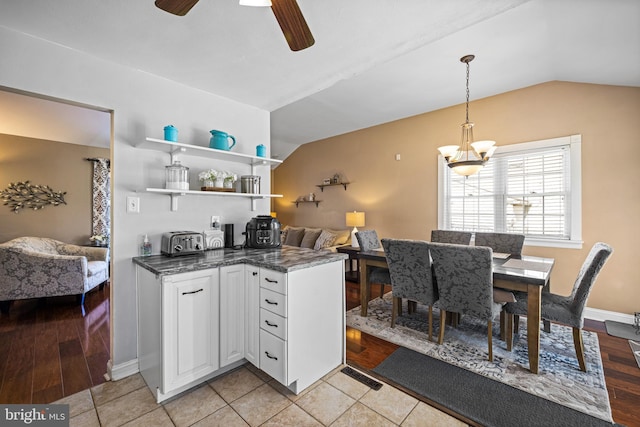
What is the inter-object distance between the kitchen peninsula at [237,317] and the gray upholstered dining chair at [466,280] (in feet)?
2.93

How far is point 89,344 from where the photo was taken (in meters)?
2.44

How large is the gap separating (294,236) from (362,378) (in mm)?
3951

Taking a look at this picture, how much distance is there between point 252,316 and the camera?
1929 millimetres

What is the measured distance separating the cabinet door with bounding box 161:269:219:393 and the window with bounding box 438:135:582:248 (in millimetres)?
3447

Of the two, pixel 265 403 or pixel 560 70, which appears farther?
pixel 560 70

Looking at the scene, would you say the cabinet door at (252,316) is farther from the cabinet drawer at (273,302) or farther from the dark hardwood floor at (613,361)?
the dark hardwood floor at (613,361)

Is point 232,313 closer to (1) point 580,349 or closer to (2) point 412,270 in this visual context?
(2) point 412,270

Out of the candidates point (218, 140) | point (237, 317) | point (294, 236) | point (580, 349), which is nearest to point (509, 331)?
point (580, 349)

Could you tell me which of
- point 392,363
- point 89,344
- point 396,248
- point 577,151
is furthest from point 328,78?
point 89,344

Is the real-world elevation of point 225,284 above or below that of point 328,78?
below

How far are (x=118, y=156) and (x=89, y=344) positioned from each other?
1788 mm

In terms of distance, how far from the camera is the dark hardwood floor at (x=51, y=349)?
1825 mm

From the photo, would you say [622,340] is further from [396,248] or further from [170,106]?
[170,106]

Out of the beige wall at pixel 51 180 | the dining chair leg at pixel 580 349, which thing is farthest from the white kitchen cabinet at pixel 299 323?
the beige wall at pixel 51 180
